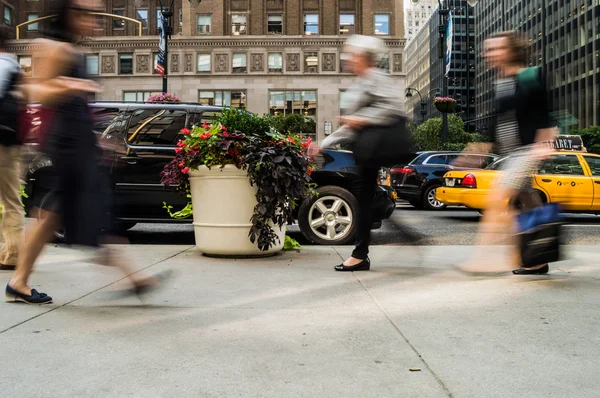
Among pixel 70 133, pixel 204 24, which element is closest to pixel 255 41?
pixel 204 24

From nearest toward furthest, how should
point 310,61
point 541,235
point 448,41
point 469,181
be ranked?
point 541,235 → point 469,181 → point 448,41 → point 310,61

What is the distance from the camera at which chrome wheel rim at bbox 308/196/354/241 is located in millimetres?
7945

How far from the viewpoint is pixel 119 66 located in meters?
53.7

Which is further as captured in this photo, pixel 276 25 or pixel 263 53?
pixel 276 25

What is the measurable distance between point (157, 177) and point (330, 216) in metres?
2.31

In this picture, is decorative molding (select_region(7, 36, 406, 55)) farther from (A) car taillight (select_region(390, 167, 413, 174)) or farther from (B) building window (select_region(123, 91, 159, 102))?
(A) car taillight (select_region(390, 167, 413, 174))

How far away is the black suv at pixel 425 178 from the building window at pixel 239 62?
120ft

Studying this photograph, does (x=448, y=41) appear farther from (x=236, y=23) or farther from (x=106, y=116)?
(x=236, y=23)

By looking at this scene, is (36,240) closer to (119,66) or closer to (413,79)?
(119,66)

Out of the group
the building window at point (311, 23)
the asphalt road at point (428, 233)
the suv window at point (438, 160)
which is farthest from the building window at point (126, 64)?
the asphalt road at point (428, 233)

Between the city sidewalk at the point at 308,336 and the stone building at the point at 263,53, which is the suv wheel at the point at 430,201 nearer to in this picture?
the city sidewalk at the point at 308,336

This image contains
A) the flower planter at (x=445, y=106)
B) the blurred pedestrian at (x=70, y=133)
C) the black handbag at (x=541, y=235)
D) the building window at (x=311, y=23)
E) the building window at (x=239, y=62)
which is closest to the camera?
the blurred pedestrian at (x=70, y=133)

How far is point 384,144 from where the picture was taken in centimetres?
512

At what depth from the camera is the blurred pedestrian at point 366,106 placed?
5.16 m
